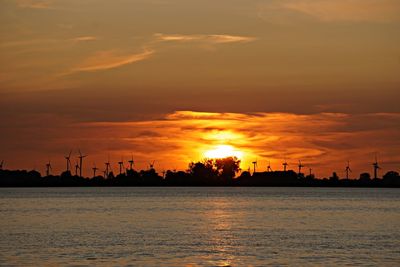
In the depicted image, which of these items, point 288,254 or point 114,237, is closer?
point 288,254

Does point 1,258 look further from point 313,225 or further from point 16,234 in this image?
point 313,225

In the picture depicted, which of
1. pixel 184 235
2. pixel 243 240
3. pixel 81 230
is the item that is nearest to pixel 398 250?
pixel 243 240

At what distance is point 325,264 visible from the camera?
68.5 meters

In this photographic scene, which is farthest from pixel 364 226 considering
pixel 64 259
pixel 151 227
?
pixel 64 259

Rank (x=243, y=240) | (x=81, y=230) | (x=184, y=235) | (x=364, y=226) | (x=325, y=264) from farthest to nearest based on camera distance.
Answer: (x=364, y=226) → (x=81, y=230) → (x=184, y=235) → (x=243, y=240) → (x=325, y=264)

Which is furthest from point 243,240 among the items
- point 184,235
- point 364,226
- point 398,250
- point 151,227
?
point 364,226

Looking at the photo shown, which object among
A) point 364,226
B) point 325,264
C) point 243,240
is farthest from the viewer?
point 364,226

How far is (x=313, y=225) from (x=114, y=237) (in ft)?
124

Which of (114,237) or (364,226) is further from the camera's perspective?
(364,226)

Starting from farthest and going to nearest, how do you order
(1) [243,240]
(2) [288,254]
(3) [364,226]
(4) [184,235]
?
(3) [364,226] → (4) [184,235] → (1) [243,240] → (2) [288,254]

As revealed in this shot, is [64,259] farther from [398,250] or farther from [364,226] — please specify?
[364,226]

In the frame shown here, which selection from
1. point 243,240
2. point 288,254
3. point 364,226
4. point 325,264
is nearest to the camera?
point 325,264

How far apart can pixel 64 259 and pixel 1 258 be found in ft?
18.7

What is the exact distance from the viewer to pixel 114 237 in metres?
95.8
